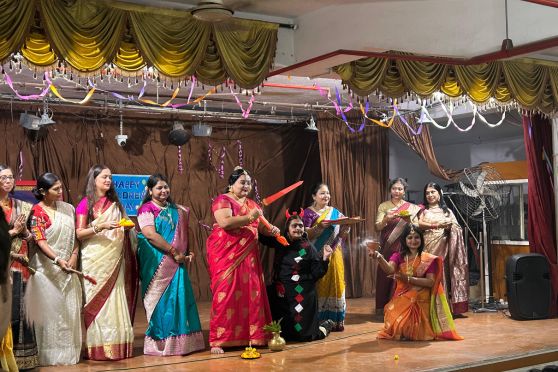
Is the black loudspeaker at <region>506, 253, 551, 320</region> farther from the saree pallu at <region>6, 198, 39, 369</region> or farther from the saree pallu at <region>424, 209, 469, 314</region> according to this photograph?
the saree pallu at <region>6, 198, 39, 369</region>

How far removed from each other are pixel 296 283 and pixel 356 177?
13.5 feet

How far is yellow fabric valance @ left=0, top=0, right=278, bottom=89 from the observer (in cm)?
489

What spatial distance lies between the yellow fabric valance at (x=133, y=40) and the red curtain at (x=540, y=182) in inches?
137

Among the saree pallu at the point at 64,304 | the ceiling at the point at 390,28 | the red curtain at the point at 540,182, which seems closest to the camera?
the saree pallu at the point at 64,304

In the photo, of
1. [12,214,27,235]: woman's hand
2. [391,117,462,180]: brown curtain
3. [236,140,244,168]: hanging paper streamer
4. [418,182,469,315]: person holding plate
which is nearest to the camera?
[12,214,27,235]: woman's hand

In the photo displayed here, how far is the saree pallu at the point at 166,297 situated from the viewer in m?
5.93

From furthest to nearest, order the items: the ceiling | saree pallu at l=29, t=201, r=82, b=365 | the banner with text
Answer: the banner with text, the ceiling, saree pallu at l=29, t=201, r=82, b=365

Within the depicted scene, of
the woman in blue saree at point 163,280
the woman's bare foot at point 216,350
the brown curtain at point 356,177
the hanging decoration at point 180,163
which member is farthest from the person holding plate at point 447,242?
the hanging decoration at point 180,163

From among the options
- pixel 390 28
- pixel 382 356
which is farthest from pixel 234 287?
pixel 390 28

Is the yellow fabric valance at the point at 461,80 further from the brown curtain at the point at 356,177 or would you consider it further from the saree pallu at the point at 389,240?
the brown curtain at the point at 356,177

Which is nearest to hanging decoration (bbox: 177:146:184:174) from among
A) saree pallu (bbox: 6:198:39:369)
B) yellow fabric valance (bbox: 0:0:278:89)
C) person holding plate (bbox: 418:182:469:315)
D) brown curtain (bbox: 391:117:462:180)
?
brown curtain (bbox: 391:117:462:180)

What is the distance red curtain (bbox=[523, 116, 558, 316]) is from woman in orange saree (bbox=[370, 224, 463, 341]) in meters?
1.97

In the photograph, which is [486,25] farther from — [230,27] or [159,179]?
[159,179]

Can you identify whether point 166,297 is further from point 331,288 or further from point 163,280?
point 331,288
